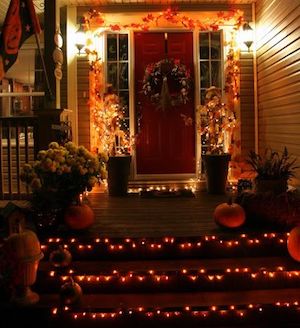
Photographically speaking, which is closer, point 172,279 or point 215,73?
point 172,279

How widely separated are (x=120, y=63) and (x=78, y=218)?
360cm

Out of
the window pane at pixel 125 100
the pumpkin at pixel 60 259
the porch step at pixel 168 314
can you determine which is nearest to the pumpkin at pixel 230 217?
the porch step at pixel 168 314

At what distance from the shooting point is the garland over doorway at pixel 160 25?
22.7 ft

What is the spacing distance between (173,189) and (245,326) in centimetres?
364

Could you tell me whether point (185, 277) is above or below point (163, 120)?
below

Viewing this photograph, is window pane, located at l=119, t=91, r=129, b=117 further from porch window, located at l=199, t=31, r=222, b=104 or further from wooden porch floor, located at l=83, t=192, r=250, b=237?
wooden porch floor, located at l=83, t=192, r=250, b=237

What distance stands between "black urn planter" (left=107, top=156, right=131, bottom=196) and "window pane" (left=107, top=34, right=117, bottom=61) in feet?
5.85

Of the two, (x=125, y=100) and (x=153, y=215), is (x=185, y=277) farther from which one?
(x=125, y=100)

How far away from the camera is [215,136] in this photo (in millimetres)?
6750

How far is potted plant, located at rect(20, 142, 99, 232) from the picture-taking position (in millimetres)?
4199

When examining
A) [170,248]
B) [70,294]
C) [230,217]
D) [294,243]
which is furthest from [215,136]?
[70,294]

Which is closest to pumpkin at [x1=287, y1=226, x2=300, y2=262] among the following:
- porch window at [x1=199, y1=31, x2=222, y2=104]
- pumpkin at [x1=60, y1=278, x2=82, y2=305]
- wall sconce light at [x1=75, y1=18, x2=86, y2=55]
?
pumpkin at [x1=60, y1=278, x2=82, y2=305]

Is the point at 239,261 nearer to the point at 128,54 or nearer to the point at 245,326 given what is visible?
the point at 245,326

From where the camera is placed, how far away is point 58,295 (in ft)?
11.5
